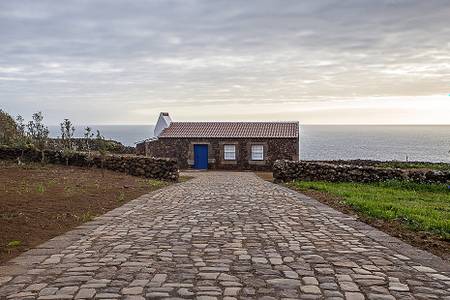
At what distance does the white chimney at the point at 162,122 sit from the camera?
121 feet

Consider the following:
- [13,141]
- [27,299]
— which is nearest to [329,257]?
[27,299]

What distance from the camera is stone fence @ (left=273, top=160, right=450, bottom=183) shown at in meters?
19.5

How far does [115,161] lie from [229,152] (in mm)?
12518

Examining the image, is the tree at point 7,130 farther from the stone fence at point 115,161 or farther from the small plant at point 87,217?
the small plant at point 87,217

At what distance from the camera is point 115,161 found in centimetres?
2334

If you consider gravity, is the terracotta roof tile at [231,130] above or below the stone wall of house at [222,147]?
above

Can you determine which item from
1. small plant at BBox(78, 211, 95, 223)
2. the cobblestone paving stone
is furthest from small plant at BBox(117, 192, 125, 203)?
the cobblestone paving stone

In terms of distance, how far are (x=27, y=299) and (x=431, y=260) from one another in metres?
5.35

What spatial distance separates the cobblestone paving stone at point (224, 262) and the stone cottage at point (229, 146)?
23451mm

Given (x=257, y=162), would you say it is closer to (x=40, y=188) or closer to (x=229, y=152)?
(x=229, y=152)

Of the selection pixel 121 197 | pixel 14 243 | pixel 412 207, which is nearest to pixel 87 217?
pixel 14 243

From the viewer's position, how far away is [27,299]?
16.3 feet

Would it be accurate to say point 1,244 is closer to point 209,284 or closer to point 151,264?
point 151,264

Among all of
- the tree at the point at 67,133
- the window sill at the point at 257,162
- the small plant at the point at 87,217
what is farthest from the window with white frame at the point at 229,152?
the small plant at the point at 87,217
